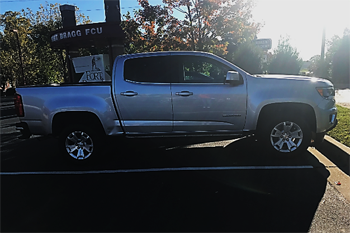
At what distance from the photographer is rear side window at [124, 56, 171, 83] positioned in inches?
199

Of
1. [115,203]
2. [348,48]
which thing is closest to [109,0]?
[115,203]

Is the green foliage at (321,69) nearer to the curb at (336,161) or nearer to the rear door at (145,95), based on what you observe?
the curb at (336,161)

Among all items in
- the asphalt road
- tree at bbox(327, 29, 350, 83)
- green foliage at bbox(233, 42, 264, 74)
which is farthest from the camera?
green foliage at bbox(233, 42, 264, 74)

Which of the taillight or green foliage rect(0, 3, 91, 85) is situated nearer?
the taillight

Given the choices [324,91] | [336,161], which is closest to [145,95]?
[324,91]

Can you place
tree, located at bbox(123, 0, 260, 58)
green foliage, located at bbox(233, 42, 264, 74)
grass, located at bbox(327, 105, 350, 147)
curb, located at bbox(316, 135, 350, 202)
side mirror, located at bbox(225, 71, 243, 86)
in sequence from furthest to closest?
green foliage, located at bbox(233, 42, 264, 74) → tree, located at bbox(123, 0, 260, 58) → grass, located at bbox(327, 105, 350, 147) → side mirror, located at bbox(225, 71, 243, 86) → curb, located at bbox(316, 135, 350, 202)

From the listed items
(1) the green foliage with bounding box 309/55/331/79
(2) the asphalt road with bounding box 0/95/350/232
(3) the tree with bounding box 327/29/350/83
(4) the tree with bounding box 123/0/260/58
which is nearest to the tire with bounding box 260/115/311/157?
(2) the asphalt road with bounding box 0/95/350/232

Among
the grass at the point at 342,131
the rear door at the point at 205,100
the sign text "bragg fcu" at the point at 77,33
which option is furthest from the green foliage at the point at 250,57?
the rear door at the point at 205,100

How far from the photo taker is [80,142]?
513cm

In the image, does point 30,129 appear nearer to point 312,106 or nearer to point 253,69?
point 312,106

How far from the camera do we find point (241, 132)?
Result: 16.6 ft

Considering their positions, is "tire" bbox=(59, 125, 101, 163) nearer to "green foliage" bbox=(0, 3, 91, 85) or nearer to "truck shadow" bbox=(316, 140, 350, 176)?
"truck shadow" bbox=(316, 140, 350, 176)

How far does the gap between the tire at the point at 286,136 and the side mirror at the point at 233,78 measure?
90 cm

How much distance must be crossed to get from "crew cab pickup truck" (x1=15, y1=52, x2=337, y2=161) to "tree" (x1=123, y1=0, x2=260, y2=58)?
21.7 ft
